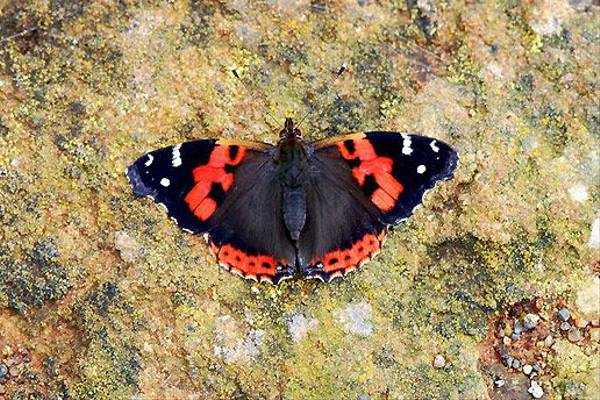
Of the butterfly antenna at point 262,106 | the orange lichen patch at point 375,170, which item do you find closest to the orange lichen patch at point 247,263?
the orange lichen patch at point 375,170

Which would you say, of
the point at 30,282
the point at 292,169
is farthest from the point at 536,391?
the point at 30,282

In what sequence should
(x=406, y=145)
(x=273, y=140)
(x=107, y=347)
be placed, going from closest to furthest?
(x=107, y=347)
(x=406, y=145)
(x=273, y=140)

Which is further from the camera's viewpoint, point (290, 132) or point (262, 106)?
point (262, 106)

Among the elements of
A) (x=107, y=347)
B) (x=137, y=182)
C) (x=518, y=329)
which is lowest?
(x=107, y=347)

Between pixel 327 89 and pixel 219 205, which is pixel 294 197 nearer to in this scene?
pixel 219 205

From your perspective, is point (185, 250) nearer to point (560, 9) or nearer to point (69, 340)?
point (69, 340)

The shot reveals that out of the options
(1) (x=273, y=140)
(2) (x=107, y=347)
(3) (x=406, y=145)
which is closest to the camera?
(2) (x=107, y=347)

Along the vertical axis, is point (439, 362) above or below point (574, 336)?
below

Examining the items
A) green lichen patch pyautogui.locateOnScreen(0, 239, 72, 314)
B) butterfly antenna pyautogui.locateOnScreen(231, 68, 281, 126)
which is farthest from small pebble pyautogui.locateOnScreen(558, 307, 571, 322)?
green lichen patch pyautogui.locateOnScreen(0, 239, 72, 314)
